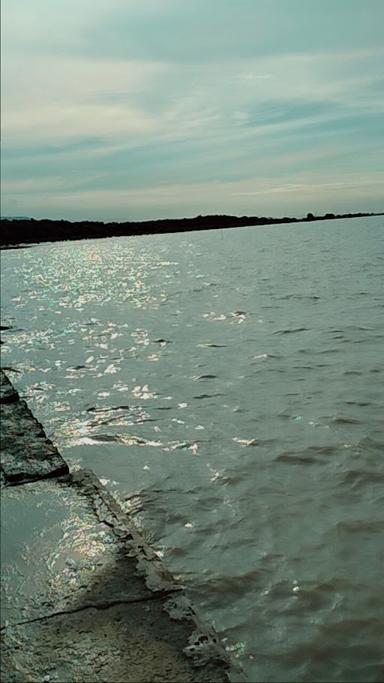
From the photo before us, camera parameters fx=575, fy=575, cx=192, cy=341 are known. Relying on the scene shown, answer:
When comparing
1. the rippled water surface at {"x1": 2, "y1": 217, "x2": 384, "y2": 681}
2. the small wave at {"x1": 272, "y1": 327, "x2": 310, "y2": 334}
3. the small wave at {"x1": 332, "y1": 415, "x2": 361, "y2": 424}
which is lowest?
the rippled water surface at {"x1": 2, "y1": 217, "x2": 384, "y2": 681}

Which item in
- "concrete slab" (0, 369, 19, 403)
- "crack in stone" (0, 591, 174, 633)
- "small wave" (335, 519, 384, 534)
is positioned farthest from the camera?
"concrete slab" (0, 369, 19, 403)

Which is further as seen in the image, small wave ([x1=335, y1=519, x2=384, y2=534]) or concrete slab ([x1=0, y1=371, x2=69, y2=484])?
concrete slab ([x1=0, y1=371, x2=69, y2=484])

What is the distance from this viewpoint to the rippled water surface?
150 inches

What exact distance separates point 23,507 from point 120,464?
208 centimetres

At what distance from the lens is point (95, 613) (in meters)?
3.23

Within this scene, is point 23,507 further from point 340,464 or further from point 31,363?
point 31,363

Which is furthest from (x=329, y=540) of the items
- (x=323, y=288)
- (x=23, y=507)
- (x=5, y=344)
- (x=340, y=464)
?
(x=323, y=288)

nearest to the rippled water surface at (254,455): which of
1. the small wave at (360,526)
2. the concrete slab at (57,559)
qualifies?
the small wave at (360,526)

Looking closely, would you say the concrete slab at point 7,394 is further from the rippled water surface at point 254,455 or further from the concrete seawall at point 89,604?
the concrete seawall at point 89,604

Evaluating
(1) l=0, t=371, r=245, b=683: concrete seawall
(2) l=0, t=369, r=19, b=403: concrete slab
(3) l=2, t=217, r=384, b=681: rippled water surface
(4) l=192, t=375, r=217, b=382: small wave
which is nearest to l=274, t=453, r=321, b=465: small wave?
(3) l=2, t=217, r=384, b=681: rippled water surface

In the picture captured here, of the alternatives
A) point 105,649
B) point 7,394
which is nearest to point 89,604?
point 105,649

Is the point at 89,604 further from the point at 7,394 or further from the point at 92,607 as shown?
the point at 7,394

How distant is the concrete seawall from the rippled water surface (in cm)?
59

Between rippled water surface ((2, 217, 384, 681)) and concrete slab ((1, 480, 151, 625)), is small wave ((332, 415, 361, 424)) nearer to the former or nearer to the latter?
rippled water surface ((2, 217, 384, 681))
